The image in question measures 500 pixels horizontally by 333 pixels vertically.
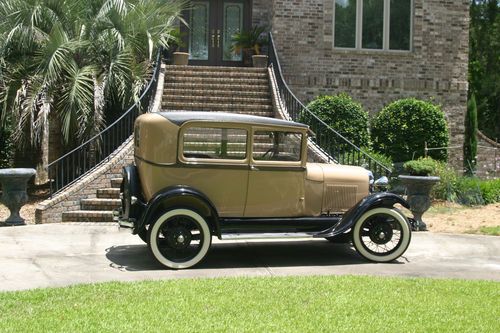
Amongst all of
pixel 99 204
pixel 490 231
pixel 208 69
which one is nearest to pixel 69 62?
pixel 99 204

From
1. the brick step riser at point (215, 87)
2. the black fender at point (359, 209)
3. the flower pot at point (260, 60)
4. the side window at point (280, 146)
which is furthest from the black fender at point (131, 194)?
the flower pot at point (260, 60)

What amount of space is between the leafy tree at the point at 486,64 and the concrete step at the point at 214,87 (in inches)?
670

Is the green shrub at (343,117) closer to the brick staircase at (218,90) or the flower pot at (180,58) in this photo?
the brick staircase at (218,90)

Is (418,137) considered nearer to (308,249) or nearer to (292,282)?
(308,249)

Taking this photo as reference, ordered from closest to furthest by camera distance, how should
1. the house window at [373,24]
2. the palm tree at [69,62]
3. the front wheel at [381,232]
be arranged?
1. the front wheel at [381,232]
2. the palm tree at [69,62]
3. the house window at [373,24]

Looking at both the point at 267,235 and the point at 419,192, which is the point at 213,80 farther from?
the point at 267,235

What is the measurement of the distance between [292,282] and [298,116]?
8.75 meters

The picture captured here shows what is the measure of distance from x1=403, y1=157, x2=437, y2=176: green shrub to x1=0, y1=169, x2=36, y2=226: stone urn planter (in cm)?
643

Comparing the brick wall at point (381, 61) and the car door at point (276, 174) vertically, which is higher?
the brick wall at point (381, 61)

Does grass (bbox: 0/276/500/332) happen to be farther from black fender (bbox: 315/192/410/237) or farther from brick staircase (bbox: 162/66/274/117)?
brick staircase (bbox: 162/66/274/117)

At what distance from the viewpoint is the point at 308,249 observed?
28.6ft

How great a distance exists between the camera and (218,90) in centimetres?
1573

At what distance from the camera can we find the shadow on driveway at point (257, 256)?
24.8 ft

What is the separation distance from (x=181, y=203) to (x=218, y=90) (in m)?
8.73
